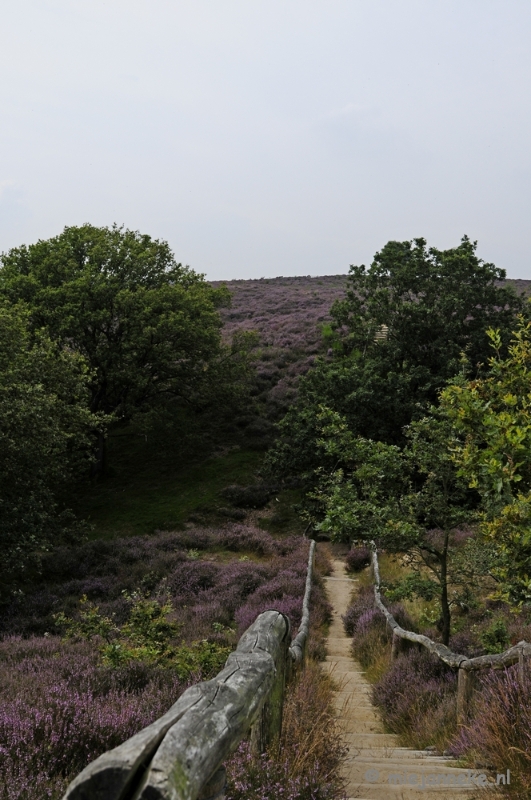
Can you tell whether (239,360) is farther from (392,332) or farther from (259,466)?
(392,332)

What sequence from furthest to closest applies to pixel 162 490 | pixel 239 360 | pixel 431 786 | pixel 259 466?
pixel 239 360 → pixel 259 466 → pixel 162 490 → pixel 431 786

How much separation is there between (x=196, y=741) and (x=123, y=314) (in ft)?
77.4

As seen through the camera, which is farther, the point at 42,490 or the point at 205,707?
the point at 42,490

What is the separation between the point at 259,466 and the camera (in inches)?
1073

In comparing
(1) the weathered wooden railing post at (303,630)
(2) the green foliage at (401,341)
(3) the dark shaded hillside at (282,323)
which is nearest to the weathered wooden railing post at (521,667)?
(1) the weathered wooden railing post at (303,630)

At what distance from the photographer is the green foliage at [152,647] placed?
5625 millimetres

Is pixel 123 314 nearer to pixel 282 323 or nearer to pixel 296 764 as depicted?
pixel 282 323

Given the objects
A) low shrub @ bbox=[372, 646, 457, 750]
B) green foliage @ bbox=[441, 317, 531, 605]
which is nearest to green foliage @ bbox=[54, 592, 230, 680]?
low shrub @ bbox=[372, 646, 457, 750]

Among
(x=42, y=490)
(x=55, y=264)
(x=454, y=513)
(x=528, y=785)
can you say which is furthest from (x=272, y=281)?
(x=528, y=785)

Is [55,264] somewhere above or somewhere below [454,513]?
above

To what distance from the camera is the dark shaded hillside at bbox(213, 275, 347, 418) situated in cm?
3384

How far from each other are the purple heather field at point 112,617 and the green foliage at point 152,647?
157 millimetres

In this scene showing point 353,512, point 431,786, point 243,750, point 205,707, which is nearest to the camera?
point 205,707

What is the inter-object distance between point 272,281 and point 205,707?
70056 millimetres
